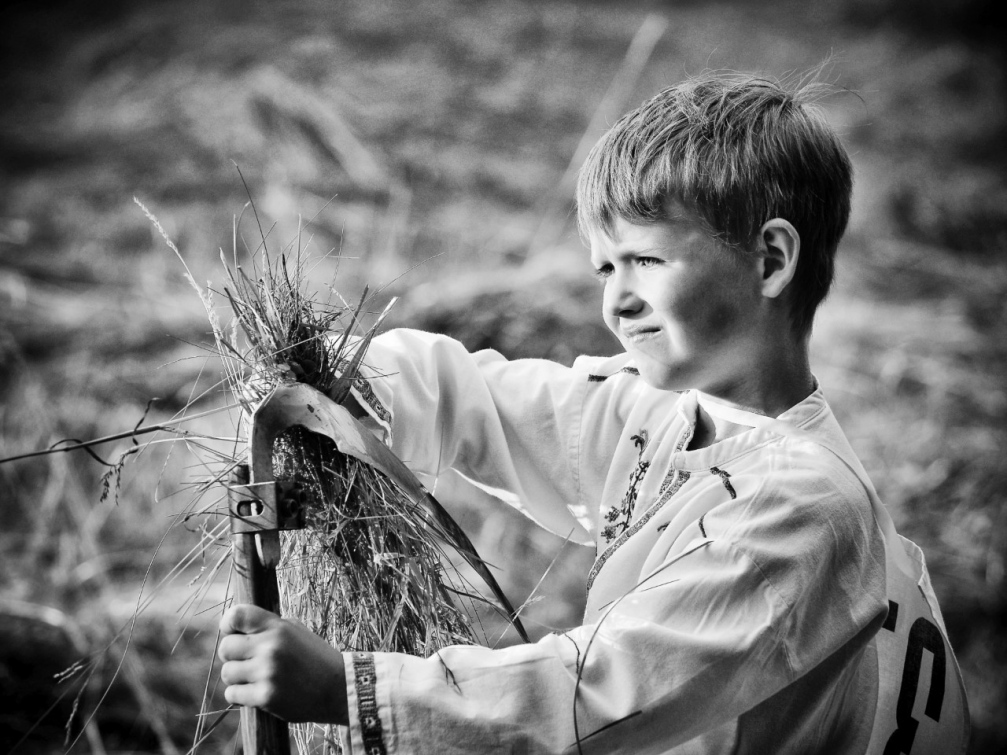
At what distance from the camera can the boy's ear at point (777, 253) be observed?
3.88ft

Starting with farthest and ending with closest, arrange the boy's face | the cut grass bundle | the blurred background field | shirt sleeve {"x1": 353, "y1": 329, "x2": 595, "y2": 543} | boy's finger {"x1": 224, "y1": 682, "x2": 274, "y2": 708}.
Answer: the blurred background field, shirt sleeve {"x1": 353, "y1": 329, "x2": 595, "y2": 543}, the boy's face, the cut grass bundle, boy's finger {"x1": 224, "y1": 682, "x2": 274, "y2": 708}

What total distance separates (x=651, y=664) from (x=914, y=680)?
0.48 meters

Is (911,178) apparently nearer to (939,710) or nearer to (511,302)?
(511,302)

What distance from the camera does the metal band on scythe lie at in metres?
0.92

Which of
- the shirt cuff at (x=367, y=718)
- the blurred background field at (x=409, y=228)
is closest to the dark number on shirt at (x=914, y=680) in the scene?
the shirt cuff at (x=367, y=718)

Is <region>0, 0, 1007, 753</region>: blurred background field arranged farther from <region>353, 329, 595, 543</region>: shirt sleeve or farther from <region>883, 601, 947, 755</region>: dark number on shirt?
<region>883, 601, 947, 755</region>: dark number on shirt

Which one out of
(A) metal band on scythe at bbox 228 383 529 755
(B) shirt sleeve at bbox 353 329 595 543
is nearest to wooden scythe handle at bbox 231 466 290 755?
(A) metal band on scythe at bbox 228 383 529 755

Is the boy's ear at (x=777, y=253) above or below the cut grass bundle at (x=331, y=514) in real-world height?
above

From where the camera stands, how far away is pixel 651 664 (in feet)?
2.98

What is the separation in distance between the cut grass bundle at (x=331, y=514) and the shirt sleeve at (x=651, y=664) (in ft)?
0.47

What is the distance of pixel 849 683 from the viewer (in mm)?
1138

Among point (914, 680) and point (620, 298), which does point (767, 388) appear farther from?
point (914, 680)

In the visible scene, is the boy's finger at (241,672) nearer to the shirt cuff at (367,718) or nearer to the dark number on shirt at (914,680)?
the shirt cuff at (367,718)

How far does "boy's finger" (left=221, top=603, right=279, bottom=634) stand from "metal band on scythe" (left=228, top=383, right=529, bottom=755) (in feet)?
0.16
